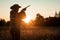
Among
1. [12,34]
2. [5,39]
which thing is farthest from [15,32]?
[5,39]

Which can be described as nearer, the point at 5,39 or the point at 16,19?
the point at 16,19

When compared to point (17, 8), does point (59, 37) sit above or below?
below

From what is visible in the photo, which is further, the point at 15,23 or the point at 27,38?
the point at 27,38

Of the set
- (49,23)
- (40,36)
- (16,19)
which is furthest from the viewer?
(49,23)

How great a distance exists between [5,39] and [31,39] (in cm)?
149

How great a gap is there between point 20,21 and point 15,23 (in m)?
0.18

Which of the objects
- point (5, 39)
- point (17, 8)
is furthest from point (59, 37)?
point (17, 8)

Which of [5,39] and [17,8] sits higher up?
[17,8]

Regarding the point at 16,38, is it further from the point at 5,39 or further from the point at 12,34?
the point at 5,39

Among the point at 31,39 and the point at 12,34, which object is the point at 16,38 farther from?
the point at 31,39

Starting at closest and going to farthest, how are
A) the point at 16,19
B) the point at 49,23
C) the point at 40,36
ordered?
the point at 16,19 < the point at 40,36 < the point at 49,23

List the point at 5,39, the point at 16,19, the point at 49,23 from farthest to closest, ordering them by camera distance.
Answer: the point at 49,23, the point at 5,39, the point at 16,19

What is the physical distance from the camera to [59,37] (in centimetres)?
1608

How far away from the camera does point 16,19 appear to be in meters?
9.31
